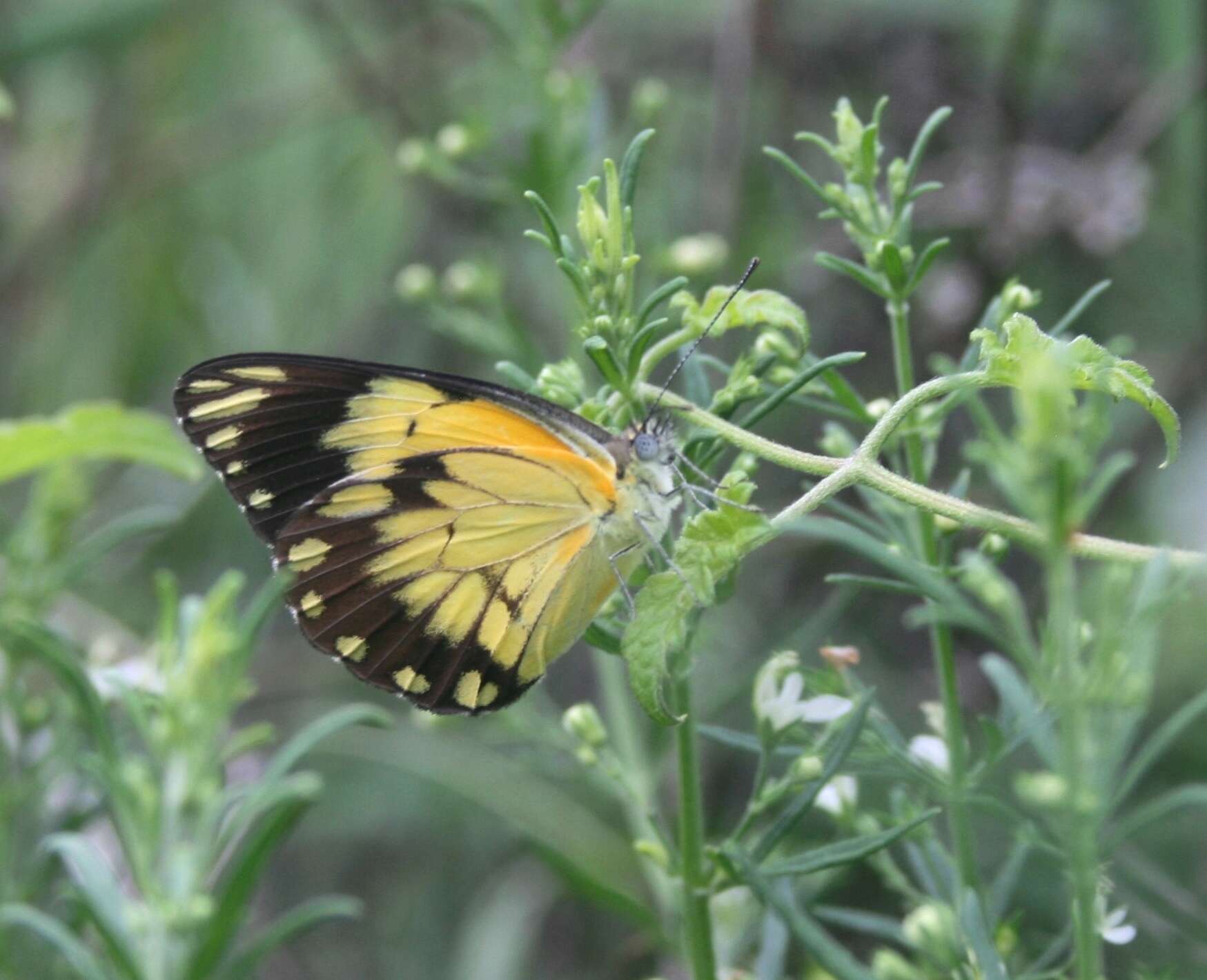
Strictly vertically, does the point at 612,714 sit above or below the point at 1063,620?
below

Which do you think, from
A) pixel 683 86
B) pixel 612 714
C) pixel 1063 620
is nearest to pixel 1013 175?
pixel 683 86

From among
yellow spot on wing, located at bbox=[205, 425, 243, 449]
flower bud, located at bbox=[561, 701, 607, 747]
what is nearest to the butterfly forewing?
yellow spot on wing, located at bbox=[205, 425, 243, 449]

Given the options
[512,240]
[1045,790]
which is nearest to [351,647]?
[1045,790]

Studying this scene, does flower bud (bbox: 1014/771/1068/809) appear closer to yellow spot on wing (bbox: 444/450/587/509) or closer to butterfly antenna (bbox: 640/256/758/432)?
butterfly antenna (bbox: 640/256/758/432)

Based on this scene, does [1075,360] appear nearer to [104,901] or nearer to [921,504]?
[921,504]

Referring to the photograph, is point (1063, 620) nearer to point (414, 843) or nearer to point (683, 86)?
point (414, 843)

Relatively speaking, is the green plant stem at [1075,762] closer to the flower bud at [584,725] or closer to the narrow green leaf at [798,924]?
the narrow green leaf at [798,924]
